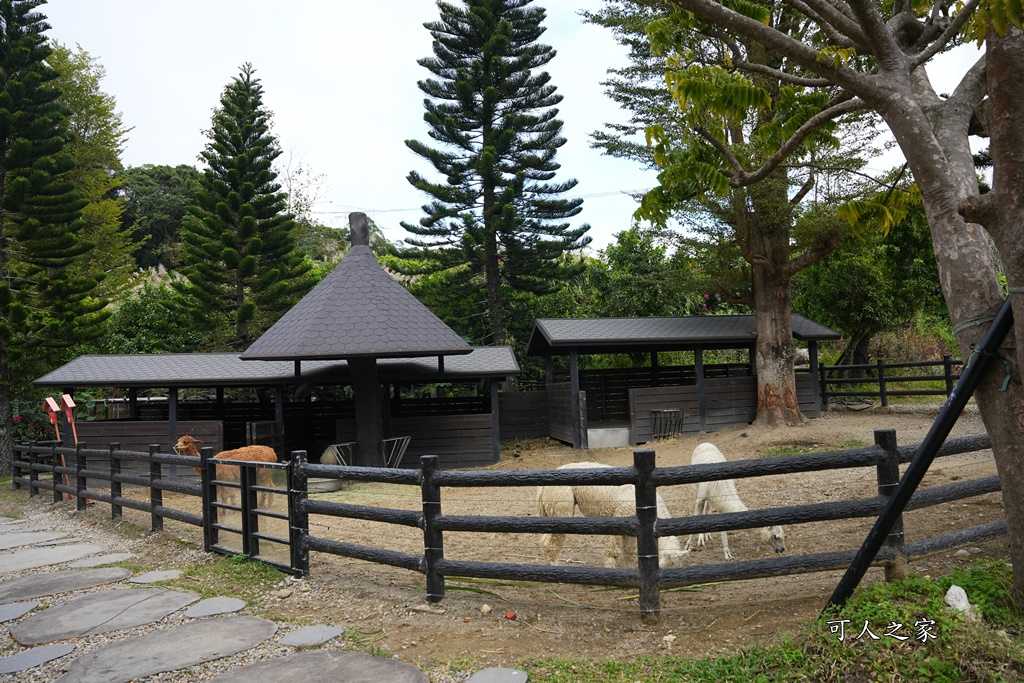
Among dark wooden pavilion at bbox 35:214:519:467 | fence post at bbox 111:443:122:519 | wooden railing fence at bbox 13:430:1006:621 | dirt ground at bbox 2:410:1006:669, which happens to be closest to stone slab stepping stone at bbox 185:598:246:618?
dirt ground at bbox 2:410:1006:669

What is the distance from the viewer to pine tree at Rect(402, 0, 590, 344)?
20.8 m

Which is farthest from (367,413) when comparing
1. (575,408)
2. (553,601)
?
(553,601)

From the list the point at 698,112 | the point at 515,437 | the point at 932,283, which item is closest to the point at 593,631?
the point at 698,112

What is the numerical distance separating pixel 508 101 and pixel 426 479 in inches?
734

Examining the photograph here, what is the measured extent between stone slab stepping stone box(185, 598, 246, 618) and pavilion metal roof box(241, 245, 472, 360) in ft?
21.9

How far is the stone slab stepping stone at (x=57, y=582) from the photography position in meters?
5.43

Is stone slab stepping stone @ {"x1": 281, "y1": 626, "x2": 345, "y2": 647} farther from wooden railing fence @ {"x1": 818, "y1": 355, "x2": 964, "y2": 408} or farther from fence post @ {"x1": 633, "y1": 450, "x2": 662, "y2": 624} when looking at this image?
wooden railing fence @ {"x1": 818, "y1": 355, "x2": 964, "y2": 408}

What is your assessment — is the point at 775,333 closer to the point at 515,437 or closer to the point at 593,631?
the point at 515,437

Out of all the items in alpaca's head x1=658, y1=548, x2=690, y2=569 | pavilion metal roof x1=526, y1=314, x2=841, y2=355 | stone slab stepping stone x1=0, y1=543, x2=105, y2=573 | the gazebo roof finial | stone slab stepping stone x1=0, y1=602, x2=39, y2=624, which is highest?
the gazebo roof finial

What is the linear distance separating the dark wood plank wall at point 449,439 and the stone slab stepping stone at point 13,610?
8.50m

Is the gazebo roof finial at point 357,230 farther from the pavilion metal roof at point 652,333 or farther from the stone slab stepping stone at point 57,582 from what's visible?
the stone slab stepping stone at point 57,582

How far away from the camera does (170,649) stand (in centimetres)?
401

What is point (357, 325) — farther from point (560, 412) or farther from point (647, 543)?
point (647, 543)

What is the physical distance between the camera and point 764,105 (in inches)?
181
